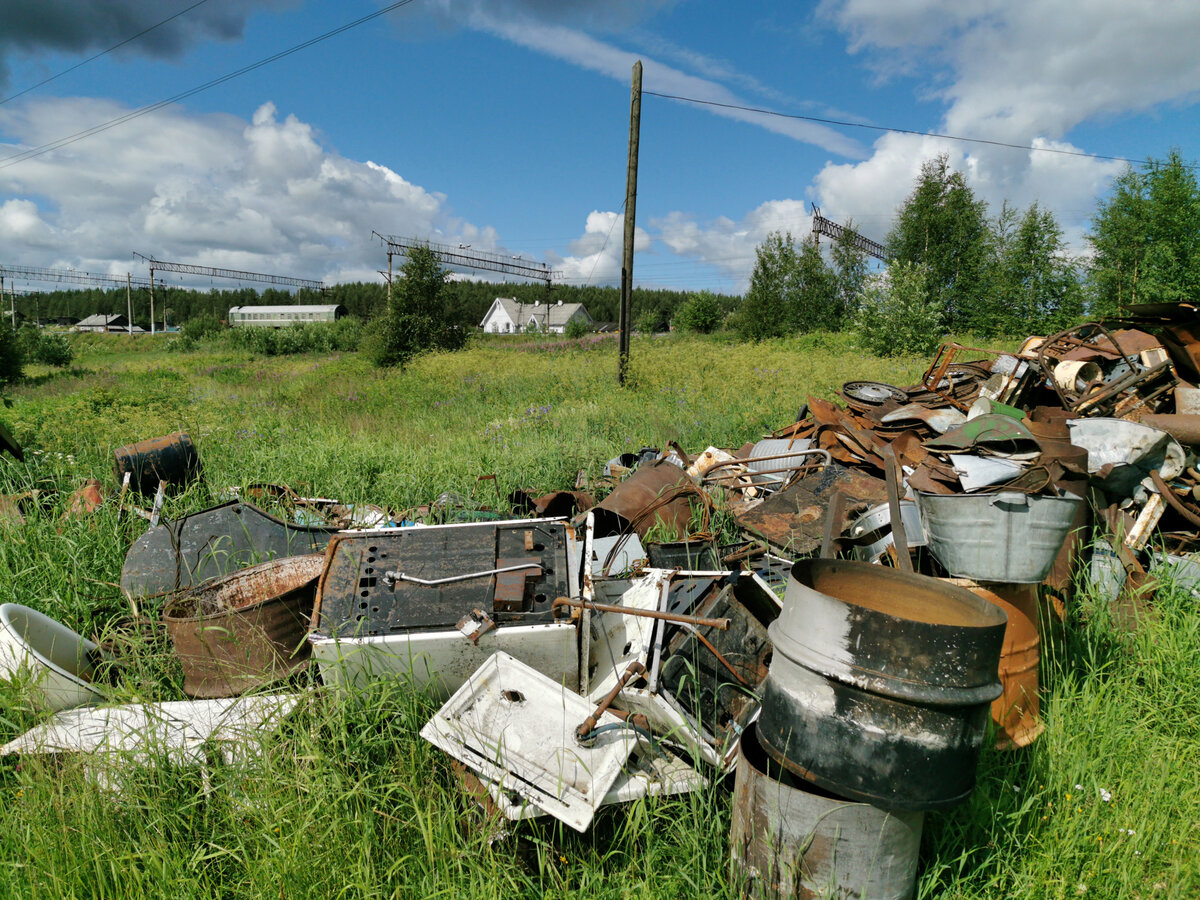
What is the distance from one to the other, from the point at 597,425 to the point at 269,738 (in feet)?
18.6

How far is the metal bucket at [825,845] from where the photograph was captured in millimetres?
1607

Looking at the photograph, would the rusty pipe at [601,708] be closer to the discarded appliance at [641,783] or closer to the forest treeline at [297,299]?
the discarded appliance at [641,783]

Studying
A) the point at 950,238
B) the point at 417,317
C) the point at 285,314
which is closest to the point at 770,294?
the point at 950,238

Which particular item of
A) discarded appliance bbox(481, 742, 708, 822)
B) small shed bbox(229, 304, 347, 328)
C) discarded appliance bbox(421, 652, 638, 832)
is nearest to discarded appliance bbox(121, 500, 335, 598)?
discarded appliance bbox(421, 652, 638, 832)

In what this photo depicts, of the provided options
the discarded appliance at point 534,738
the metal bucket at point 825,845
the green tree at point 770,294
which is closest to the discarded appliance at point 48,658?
the discarded appliance at point 534,738

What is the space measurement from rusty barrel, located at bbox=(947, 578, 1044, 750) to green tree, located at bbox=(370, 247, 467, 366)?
2146cm

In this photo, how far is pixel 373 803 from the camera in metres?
2.05

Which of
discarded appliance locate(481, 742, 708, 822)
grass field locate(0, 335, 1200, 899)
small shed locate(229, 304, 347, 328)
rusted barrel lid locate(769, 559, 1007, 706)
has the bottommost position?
grass field locate(0, 335, 1200, 899)

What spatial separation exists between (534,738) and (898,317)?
19753 millimetres

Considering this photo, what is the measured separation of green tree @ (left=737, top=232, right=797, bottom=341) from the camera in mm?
30734

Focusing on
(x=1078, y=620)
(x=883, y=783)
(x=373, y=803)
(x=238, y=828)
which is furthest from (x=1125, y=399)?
(x=238, y=828)

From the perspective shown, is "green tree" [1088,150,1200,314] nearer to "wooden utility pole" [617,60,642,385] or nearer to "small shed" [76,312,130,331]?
"wooden utility pole" [617,60,642,385]

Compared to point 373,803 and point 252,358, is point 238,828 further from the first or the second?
point 252,358

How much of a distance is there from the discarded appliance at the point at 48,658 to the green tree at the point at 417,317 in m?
20.0
